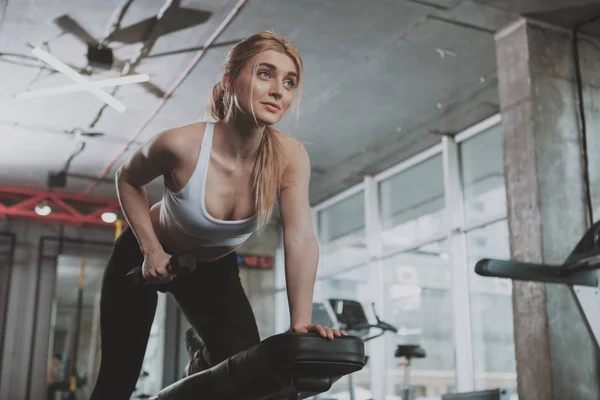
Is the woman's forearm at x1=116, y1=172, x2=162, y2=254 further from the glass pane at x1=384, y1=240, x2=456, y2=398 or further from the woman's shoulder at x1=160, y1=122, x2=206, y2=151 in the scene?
the glass pane at x1=384, y1=240, x2=456, y2=398

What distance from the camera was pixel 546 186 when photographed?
4297mm

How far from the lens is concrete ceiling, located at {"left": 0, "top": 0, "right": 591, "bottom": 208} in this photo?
4691 millimetres

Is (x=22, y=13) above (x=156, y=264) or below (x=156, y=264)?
above

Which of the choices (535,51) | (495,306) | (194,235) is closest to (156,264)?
(194,235)

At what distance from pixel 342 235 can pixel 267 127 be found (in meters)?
7.00

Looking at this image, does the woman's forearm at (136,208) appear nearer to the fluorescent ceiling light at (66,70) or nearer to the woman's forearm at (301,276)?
the woman's forearm at (301,276)

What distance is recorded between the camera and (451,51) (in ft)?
17.3

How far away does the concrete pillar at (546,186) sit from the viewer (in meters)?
4.02

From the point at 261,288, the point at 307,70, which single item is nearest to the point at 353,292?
the point at 261,288

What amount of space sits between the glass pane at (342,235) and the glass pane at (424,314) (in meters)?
0.77

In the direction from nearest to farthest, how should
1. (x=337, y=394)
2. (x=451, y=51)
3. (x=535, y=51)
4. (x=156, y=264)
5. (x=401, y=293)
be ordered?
(x=156, y=264) → (x=535, y=51) → (x=451, y=51) → (x=401, y=293) → (x=337, y=394)

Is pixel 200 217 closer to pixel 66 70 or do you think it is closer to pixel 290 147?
pixel 290 147

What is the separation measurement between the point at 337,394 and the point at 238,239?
23.0 ft

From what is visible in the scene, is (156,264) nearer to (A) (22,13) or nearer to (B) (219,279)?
(B) (219,279)
